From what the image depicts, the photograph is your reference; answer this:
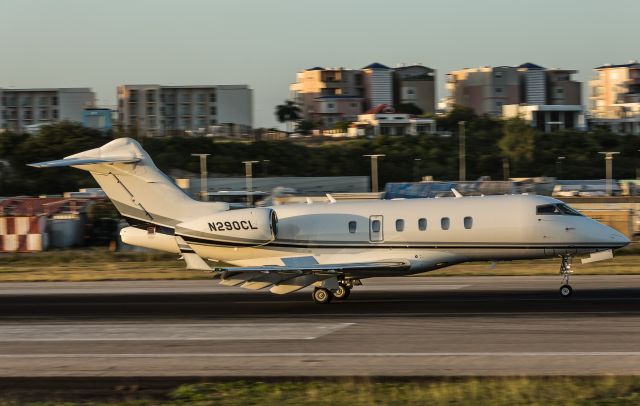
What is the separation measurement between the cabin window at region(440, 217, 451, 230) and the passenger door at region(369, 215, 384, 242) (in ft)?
5.00

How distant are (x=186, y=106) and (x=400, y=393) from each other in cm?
12561

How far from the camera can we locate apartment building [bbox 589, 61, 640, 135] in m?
150

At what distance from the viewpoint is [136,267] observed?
34719 mm

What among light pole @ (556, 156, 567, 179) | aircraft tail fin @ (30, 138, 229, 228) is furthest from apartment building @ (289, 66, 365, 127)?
aircraft tail fin @ (30, 138, 229, 228)

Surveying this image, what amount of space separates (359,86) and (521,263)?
129612 millimetres

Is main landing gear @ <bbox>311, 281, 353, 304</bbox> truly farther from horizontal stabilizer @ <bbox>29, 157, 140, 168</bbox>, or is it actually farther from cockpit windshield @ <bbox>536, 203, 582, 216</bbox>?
horizontal stabilizer @ <bbox>29, 157, 140, 168</bbox>

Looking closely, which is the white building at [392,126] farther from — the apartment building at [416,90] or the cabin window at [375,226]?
the cabin window at [375,226]

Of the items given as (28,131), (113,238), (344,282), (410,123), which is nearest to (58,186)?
(28,131)

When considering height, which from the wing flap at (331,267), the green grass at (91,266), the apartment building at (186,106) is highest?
the apartment building at (186,106)

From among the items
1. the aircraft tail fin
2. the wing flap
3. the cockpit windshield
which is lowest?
the wing flap

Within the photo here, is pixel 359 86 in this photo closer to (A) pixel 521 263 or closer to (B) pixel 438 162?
(B) pixel 438 162

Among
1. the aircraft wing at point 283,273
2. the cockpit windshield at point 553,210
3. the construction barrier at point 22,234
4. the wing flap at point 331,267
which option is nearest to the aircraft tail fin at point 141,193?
the aircraft wing at point 283,273

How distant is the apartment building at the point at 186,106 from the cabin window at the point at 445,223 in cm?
10930

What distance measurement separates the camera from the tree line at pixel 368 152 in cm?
9725
